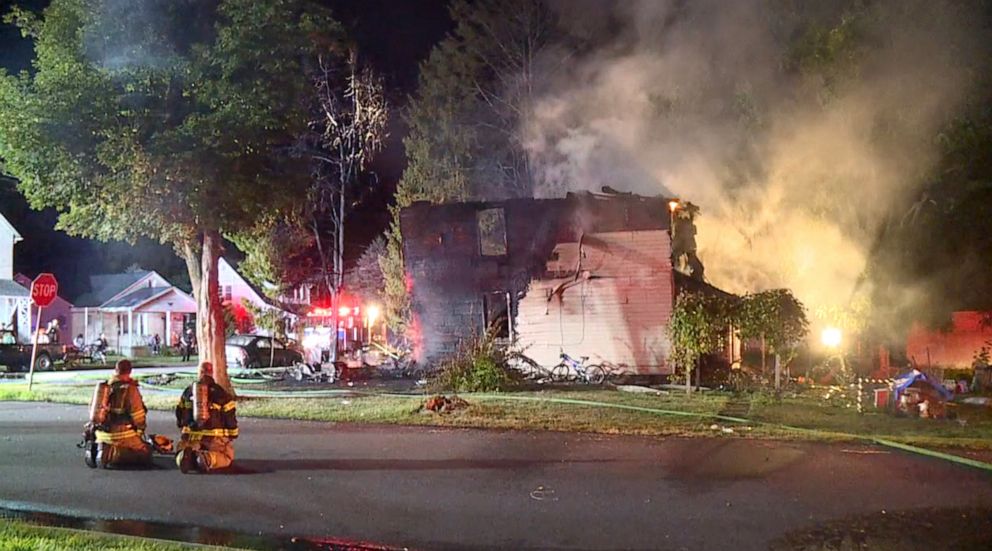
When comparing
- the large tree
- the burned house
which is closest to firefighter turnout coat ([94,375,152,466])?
the large tree

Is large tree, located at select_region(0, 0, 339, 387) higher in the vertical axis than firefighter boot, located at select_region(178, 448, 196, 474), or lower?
higher

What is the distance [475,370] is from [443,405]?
406cm

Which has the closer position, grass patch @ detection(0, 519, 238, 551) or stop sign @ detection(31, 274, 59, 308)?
grass patch @ detection(0, 519, 238, 551)

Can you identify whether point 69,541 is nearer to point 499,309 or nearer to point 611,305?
point 611,305

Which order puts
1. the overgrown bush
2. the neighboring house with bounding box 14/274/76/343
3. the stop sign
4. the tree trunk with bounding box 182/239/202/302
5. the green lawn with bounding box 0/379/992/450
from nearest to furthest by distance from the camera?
the green lawn with bounding box 0/379/992/450
the tree trunk with bounding box 182/239/202/302
the overgrown bush
the stop sign
the neighboring house with bounding box 14/274/76/343

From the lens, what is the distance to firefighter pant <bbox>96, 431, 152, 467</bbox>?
9.93 meters

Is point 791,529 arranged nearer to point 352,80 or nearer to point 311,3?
point 311,3

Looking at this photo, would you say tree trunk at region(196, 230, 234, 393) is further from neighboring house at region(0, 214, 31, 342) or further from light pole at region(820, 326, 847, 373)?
neighboring house at region(0, 214, 31, 342)

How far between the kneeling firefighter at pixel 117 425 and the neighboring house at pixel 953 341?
20371mm

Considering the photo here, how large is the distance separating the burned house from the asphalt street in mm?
9672

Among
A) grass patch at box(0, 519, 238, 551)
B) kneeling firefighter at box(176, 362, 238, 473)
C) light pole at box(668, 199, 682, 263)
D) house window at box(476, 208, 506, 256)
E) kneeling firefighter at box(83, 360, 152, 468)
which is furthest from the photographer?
house window at box(476, 208, 506, 256)

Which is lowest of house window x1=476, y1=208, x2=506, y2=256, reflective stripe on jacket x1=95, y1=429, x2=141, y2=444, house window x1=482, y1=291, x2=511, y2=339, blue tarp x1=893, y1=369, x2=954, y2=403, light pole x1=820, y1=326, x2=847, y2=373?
reflective stripe on jacket x1=95, y1=429, x2=141, y2=444

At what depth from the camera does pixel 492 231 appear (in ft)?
79.2

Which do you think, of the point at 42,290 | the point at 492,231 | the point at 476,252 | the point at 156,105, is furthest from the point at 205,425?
the point at 492,231
